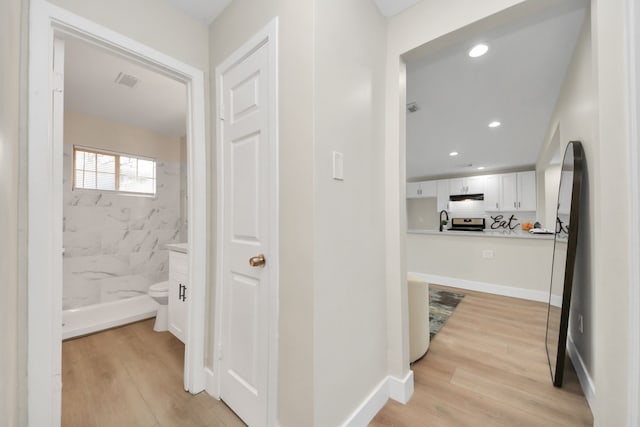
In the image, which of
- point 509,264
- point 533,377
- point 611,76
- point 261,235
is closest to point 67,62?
point 261,235

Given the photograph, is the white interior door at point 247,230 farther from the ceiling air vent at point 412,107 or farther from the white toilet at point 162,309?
the ceiling air vent at point 412,107

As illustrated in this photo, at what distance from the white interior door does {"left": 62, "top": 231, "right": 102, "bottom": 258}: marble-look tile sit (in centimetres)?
277

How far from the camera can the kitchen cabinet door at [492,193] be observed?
20.5 ft

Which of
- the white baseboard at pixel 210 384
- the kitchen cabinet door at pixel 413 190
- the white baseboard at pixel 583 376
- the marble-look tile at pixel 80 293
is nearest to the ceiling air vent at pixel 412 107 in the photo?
the white baseboard at pixel 583 376

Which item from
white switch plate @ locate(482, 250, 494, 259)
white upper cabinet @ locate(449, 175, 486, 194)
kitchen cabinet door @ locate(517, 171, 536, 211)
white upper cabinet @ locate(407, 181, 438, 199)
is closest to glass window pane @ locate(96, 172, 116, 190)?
white switch plate @ locate(482, 250, 494, 259)

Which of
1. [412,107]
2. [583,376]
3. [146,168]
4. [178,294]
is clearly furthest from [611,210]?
[146,168]

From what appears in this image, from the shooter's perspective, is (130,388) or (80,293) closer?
(130,388)

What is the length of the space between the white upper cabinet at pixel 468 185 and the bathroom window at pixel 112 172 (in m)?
7.04

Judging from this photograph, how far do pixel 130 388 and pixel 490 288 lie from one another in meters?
4.23

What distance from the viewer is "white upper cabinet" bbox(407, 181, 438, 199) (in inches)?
285

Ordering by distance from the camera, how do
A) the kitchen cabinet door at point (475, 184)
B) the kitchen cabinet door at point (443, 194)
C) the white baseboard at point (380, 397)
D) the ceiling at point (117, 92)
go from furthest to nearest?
the kitchen cabinet door at point (443, 194) < the kitchen cabinet door at point (475, 184) < the ceiling at point (117, 92) < the white baseboard at point (380, 397)

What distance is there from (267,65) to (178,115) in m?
2.44

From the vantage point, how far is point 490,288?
11.8ft

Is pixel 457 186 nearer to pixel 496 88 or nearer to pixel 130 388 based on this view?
pixel 496 88
